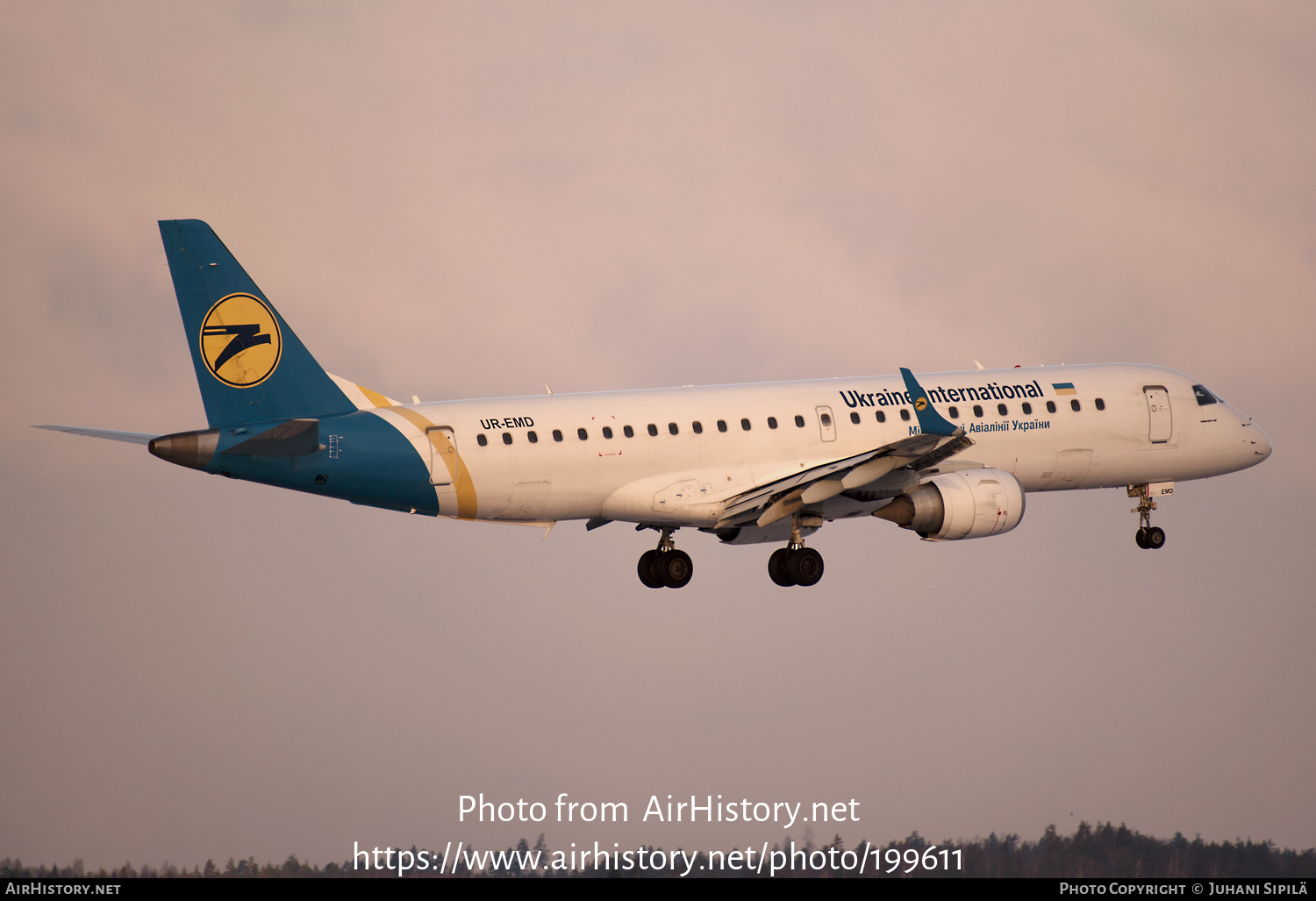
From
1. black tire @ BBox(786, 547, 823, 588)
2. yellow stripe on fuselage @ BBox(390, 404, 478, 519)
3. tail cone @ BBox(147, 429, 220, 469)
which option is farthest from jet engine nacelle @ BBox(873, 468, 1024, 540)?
tail cone @ BBox(147, 429, 220, 469)

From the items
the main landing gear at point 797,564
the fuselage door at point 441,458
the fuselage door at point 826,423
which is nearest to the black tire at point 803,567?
the main landing gear at point 797,564

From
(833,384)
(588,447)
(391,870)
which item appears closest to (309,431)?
(588,447)

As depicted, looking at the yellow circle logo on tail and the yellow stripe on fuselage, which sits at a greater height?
the yellow circle logo on tail

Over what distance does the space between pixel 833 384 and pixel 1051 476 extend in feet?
23.2

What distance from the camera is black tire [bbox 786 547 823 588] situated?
154 feet

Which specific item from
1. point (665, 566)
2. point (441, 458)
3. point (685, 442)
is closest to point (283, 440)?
point (441, 458)

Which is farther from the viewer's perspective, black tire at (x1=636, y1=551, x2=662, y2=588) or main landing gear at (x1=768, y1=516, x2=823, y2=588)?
black tire at (x1=636, y1=551, x2=662, y2=588)

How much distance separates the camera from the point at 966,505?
44.9 meters

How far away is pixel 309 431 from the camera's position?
4141 centimetres

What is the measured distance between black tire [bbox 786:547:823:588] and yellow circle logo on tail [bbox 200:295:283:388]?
1479 cm

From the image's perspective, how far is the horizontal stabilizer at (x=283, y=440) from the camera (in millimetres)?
41125

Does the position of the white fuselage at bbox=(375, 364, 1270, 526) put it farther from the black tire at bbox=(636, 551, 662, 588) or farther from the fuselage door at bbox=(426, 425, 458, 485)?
the black tire at bbox=(636, 551, 662, 588)

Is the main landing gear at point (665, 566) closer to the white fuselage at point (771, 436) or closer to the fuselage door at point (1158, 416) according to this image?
the white fuselage at point (771, 436)
